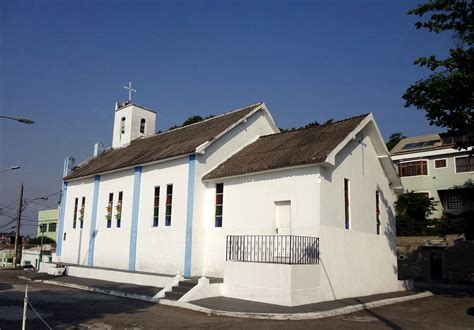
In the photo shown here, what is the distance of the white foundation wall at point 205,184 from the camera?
762 inches

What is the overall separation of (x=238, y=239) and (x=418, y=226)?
24.3 meters

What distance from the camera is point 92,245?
85.0 feet

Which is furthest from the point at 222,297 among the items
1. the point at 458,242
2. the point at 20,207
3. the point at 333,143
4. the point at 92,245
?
the point at 20,207

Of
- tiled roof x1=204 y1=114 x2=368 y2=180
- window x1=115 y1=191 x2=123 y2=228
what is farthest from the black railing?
window x1=115 y1=191 x2=123 y2=228

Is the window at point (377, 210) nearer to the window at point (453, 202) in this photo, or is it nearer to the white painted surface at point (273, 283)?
the white painted surface at point (273, 283)

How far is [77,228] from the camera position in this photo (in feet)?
91.8

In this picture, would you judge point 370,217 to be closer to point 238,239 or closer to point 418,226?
point 238,239

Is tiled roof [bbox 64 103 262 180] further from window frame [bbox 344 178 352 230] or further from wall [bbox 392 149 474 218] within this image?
wall [bbox 392 149 474 218]

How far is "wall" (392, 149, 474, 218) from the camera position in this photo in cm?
3766

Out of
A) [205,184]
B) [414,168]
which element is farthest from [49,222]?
[205,184]

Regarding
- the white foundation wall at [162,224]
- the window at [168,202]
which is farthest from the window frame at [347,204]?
the window at [168,202]

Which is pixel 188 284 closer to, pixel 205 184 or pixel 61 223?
pixel 205 184

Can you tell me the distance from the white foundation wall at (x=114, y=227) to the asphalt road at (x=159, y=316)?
599 cm

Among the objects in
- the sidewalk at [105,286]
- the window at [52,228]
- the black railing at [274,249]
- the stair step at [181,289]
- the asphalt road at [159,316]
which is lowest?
the asphalt road at [159,316]
